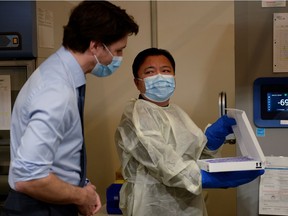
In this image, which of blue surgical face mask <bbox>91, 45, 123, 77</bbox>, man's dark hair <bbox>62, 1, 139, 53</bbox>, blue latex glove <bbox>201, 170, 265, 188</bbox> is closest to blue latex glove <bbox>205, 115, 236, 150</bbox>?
blue latex glove <bbox>201, 170, 265, 188</bbox>

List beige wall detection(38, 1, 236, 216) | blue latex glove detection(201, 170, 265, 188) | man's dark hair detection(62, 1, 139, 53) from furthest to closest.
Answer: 1. beige wall detection(38, 1, 236, 216)
2. blue latex glove detection(201, 170, 265, 188)
3. man's dark hair detection(62, 1, 139, 53)

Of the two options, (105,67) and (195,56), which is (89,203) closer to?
(105,67)

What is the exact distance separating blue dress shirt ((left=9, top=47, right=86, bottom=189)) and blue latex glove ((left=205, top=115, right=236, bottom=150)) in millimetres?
766

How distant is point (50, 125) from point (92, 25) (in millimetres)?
362

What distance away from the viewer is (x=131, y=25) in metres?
1.37

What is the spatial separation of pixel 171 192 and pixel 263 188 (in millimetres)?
414

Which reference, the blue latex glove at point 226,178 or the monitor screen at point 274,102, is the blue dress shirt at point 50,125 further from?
the monitor screen at point 274,102

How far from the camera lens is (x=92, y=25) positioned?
4.10ft

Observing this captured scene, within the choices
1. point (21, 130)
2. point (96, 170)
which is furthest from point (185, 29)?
point (21, 130)

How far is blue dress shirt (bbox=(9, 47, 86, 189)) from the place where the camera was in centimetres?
108

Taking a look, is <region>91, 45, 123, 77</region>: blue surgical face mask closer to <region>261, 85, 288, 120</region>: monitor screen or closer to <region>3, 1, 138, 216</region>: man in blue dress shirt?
<region>3, 1, 138, 216</region>: man in blue dress shirt

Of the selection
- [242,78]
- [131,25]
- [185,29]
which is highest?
[185,29]

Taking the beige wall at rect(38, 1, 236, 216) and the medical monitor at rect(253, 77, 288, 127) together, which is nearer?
the medical monitor at rect(253, 77, 288, 127)

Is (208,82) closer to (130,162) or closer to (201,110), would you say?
(201,110)
